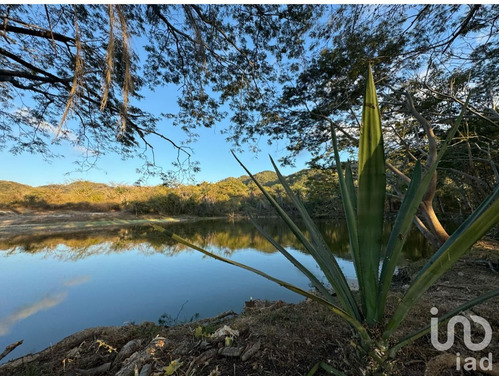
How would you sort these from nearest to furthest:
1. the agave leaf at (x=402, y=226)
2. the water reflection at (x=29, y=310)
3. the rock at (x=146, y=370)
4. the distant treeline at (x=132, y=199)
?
the agave leaf at (x=402, y=226), the rock at (x=146, y=370), the water reflection at (x=29, y=310), the distant treeline at (x=132, y=199)

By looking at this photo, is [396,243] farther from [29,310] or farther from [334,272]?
[29,310]

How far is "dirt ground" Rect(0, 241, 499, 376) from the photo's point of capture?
2.98 ft

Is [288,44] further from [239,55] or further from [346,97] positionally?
[346,97]

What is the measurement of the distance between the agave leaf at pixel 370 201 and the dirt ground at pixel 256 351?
0.22 m

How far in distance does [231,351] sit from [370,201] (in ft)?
3.52

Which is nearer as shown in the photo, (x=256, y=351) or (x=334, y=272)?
(x=334, y=272)

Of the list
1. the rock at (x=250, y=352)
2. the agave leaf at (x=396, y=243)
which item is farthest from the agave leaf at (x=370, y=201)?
the rock at (x=250, y=352)

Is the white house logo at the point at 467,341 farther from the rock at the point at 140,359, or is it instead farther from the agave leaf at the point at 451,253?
the rock at the point at 140,359

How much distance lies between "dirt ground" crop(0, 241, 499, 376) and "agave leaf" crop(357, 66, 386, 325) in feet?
0.71

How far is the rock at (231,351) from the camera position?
1109 millimetres

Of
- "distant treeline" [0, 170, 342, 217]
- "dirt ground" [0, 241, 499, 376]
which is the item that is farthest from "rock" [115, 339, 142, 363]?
"distant treeline" [0, 170, 342, 217]

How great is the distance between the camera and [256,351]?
113 centimetres

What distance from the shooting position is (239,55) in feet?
11.5

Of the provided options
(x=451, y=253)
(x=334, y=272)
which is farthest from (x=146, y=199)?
(x=451, y=253)
